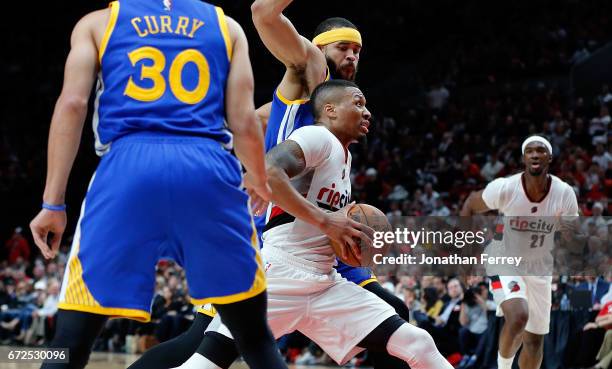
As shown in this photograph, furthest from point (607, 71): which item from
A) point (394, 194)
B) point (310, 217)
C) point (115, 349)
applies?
point (310, 217)

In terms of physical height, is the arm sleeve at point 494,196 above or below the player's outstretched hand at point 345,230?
above

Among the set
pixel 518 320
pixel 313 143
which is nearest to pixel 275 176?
pixel 313 143

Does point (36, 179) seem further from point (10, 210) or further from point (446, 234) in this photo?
point (446, 234)

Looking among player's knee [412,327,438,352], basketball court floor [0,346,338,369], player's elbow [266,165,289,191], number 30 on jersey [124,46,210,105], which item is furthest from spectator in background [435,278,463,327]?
number 30 on jersey [124,46,210,105]

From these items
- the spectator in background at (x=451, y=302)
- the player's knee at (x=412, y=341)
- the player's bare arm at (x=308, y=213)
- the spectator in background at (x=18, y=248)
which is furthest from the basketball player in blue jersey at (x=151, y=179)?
the spectator in background at (x=18, y=248)

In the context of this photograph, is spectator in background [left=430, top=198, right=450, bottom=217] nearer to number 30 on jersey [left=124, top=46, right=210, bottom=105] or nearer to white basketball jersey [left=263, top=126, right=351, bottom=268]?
white basketball jersey [left=263, top=126, right=351, bottom=268]

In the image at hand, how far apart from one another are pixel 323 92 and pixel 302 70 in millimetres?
358

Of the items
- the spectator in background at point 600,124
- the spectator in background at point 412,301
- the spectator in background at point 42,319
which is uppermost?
the spectator in background at point 600,124

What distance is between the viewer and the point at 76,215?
67.9 feet

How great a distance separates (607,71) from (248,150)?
58.4 feet

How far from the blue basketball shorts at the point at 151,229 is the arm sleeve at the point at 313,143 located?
1180 millimetres

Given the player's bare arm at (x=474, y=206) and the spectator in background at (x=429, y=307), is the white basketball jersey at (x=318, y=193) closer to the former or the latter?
the player's bare arm at (x=474, y=206)

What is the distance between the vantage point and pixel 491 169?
16266mm

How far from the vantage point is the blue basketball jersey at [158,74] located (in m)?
3.21
